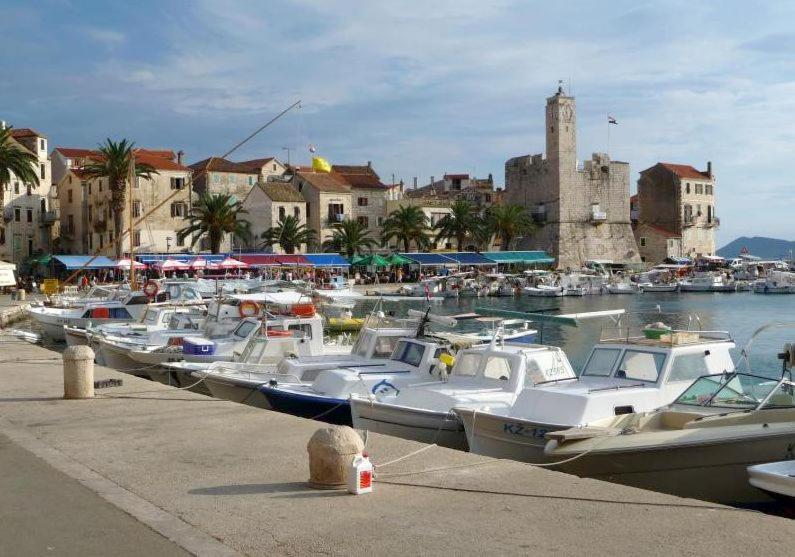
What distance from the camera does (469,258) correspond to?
9419 cm

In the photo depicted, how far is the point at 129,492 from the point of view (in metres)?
8.88

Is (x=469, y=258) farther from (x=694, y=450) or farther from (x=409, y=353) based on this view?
(x=694, y=450)

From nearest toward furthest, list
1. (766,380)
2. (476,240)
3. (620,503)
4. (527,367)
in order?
1. (620,503)
2. (766,380)
3. (527,367)
4. (476,240)

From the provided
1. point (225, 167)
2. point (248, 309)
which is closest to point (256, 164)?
point (225, 167)

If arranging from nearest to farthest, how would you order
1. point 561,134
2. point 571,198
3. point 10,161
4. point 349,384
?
point 349,384 < point 10,161 < point 561,134 < point 571,198

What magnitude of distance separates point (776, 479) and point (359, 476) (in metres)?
4.92

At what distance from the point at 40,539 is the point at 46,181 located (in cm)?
8692

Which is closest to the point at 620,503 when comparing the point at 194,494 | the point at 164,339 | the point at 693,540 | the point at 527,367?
the point at 693,540

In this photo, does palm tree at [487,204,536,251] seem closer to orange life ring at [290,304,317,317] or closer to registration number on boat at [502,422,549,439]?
orange life ring at [290,304,317,317]

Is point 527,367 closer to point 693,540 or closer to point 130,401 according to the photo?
point 130,401

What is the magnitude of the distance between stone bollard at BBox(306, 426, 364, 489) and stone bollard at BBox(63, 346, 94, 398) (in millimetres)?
7580

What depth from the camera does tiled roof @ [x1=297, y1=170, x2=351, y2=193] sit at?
93562 mm

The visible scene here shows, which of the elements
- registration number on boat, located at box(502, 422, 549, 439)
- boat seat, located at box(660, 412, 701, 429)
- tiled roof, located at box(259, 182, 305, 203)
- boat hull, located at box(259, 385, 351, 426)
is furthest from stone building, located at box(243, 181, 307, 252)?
boat seat, located at box(660, 412, 701, 429)

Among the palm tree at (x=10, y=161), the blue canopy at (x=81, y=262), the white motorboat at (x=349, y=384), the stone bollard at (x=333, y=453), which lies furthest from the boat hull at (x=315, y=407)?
the blue canopy at (x=81, y=262)
